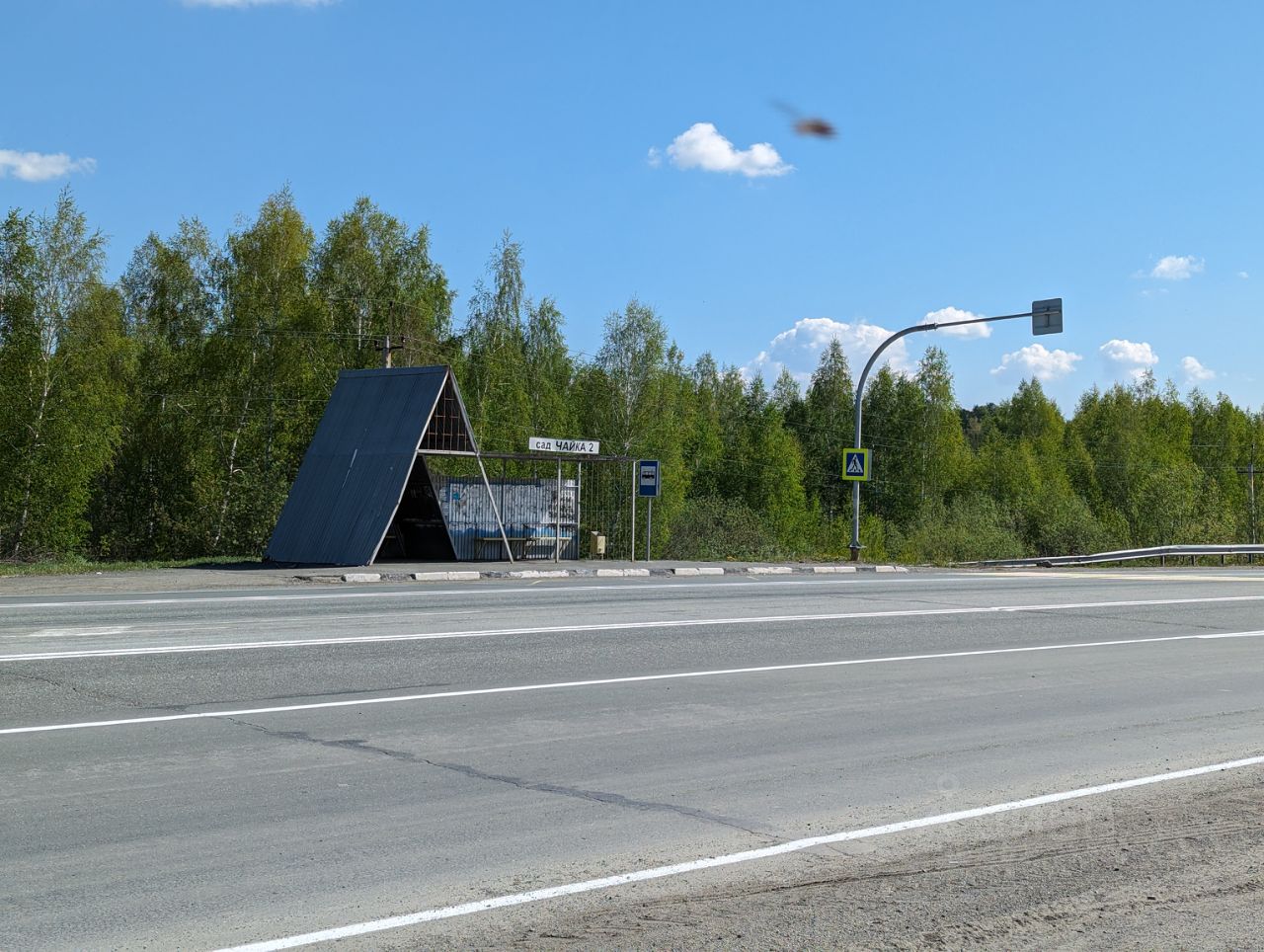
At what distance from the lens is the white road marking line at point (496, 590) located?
17.8m

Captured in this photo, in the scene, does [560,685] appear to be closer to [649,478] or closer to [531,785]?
[531,785]

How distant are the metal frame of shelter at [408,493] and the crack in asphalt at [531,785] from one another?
17.8 meters

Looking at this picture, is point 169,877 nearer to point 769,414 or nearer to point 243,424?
point 243,424

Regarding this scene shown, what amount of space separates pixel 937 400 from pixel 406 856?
247ft

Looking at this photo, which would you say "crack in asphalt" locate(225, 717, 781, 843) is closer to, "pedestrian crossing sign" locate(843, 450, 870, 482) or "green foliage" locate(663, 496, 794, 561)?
"pedestrian crossing sign" locate(843, 450, 870, 482)

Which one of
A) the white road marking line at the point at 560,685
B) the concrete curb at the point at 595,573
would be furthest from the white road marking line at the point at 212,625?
the concrete curb at the point at 595,573

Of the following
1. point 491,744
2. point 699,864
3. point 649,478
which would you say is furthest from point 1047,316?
point 699,864

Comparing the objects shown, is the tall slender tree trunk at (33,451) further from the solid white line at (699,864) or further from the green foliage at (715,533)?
the solid white line at (699,864)

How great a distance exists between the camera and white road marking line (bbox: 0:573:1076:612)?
17.8 metres

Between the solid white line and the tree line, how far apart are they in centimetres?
2892

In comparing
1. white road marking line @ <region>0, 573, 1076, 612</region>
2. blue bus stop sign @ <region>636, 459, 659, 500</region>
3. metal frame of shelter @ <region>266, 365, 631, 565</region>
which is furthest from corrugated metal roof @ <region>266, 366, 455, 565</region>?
blue bus stop sign @ <region>636, 459, 659, 500</region>

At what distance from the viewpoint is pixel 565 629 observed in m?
15.2

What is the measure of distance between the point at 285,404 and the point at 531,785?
40487 mm

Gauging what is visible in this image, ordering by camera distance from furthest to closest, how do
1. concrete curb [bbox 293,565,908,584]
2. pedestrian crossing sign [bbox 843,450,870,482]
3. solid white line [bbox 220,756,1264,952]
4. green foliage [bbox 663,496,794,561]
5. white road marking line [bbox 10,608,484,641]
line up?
green foliage [bbox 663,496,794,561] → pedestrian crossing sign [bbox 843,450,870,482] → concrete curb [bbox 293,565,908,584] → white road marking line [bbox 10,608,484,641] → solid white line [bbox 220,756,1264,952]
